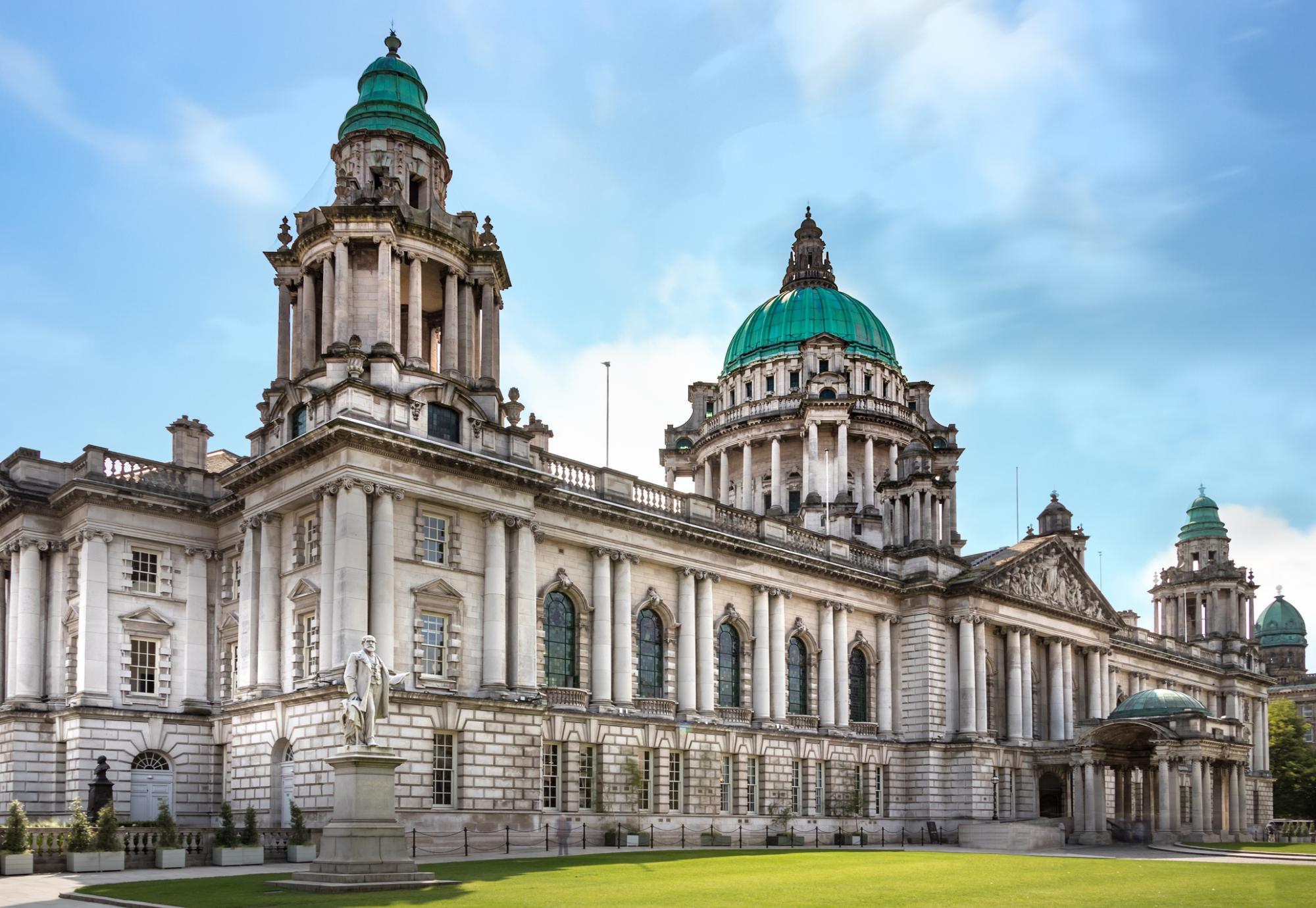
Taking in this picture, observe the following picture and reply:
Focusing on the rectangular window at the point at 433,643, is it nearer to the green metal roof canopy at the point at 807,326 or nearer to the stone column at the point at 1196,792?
the stone column at the point at 1196,792

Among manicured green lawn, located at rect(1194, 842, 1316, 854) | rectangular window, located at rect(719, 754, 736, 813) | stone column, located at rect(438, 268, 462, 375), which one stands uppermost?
stone column, located at rect(438, 268, 462, 375)

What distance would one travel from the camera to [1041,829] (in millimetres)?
57344

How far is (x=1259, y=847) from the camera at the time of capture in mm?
59156

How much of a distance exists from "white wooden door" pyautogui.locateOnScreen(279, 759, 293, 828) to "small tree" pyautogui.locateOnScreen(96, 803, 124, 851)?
678cm

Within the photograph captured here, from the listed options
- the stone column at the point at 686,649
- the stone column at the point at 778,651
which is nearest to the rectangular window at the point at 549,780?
the stone column at the point at 686,649

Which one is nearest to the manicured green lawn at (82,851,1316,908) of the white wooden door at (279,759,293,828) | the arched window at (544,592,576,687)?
the white wooden door at (279,759,293,828)

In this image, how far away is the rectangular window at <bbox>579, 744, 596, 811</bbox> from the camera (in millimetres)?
48844

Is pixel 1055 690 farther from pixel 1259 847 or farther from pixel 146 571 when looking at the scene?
pixel 146 571

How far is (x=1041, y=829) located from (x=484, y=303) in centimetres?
3355

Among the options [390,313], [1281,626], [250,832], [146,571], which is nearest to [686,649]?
[390,313]

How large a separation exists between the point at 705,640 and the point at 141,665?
22.5m

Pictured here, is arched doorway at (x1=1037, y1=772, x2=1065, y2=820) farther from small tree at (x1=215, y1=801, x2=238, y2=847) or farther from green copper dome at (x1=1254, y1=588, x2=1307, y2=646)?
green copper dome at (x1=1254, y1=588, x2=1307, y2=646)

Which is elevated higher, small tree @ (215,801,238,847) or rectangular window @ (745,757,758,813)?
small tree @ (215,801,238,847)

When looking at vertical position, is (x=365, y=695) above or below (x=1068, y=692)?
above
